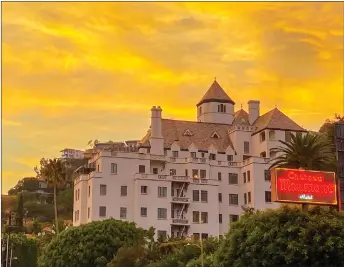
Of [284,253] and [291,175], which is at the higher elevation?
[291,175]

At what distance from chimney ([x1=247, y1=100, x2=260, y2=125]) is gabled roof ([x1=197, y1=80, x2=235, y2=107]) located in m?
5.13

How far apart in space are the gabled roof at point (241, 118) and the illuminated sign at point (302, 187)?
59399mm

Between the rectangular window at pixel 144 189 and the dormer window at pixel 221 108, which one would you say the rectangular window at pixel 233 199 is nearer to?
the rectangular window at pixel 144 189

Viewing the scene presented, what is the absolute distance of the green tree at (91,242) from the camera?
7711 centimetres

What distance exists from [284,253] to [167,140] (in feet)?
194

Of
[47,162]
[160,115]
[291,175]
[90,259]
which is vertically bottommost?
[90,259]

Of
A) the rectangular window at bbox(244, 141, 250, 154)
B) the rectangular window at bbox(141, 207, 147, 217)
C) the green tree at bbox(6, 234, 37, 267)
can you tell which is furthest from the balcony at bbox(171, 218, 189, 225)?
the green tree at bbox(6, 234, 37, 267)

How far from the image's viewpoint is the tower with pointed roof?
388 feet

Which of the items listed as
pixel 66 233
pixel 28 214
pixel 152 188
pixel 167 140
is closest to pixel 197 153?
pixel 167 140

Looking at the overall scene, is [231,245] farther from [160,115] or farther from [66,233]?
[160,115]

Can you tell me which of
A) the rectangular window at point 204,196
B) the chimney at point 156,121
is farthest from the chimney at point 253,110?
the rectangular window at point 204,196

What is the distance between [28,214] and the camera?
171625 mm

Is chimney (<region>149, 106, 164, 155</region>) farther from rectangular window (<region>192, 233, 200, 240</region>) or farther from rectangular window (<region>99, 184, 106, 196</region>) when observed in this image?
rectangular window (<region>192, 233, 200, 240</region>)

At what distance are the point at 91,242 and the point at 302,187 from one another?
31.3 metres
